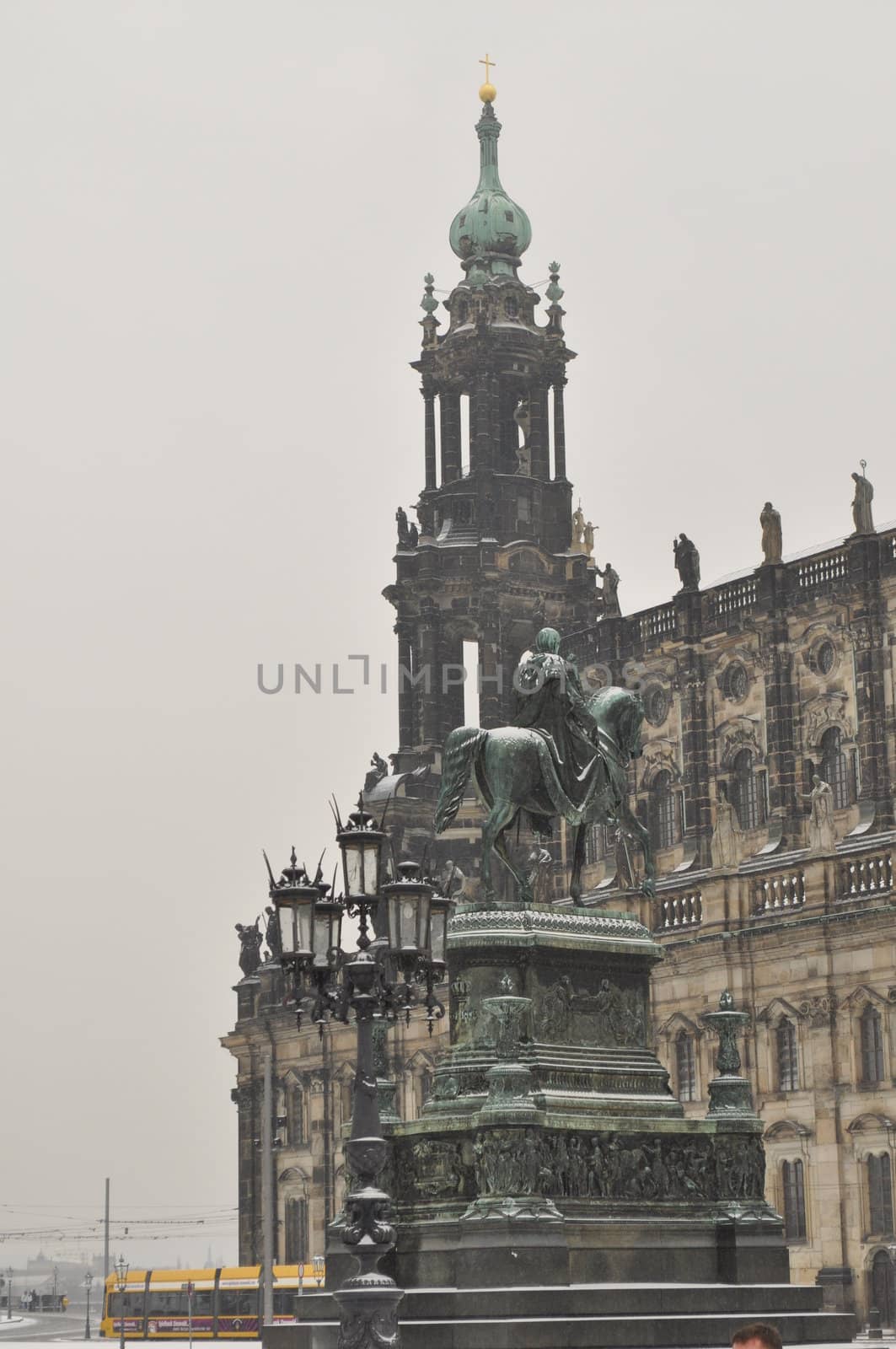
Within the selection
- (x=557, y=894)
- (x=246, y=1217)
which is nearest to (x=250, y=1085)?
(x=246, y=1217)

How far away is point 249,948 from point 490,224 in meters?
26.7

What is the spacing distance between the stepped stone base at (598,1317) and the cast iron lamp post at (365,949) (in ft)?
3.29

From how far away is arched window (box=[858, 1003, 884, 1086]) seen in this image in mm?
55188

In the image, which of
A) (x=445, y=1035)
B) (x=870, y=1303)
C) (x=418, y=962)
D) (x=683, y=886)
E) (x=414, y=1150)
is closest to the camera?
(x=418, y=962)

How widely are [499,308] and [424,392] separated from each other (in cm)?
373

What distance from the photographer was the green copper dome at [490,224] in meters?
81.1

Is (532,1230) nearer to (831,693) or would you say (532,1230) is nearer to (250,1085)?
(831,693)

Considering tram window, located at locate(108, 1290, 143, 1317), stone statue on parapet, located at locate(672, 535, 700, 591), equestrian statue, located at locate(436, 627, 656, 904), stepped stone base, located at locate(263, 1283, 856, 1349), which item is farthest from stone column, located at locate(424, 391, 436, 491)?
stepped stone base, located at locate(263, 1283, 856, 1349)

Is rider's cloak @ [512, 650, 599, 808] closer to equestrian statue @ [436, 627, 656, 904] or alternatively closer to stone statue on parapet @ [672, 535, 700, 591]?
equestrian statue @ [436, 627, 656, 904]

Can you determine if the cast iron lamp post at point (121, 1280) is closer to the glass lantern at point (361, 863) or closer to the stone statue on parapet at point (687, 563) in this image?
the stone statue on parapet at point (687, 563)

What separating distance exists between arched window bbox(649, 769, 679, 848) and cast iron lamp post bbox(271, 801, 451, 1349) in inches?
1786

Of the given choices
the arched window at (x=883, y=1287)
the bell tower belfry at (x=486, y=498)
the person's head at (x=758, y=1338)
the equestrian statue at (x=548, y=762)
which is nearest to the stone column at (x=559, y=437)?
the bell tower belfry at (x=486, y=498)

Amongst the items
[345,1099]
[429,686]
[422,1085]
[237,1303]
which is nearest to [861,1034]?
[422,1085]

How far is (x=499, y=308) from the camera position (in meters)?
79.8
